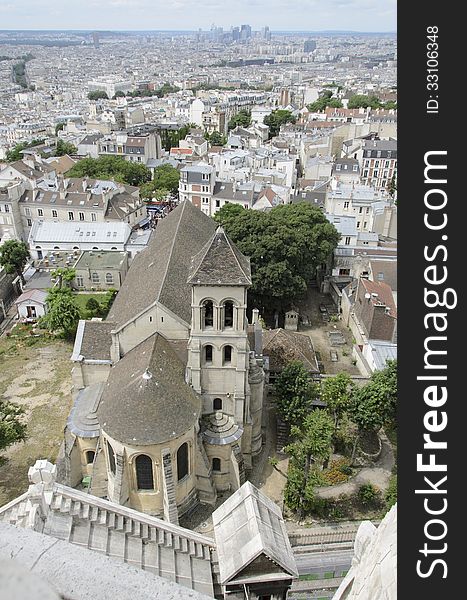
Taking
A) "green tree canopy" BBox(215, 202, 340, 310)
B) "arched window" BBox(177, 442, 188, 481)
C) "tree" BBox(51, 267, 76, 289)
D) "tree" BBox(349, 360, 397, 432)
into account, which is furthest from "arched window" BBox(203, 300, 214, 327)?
"tree" BBox(51, 267, 76, 289)

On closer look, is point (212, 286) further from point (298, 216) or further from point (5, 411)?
point (298, 216)

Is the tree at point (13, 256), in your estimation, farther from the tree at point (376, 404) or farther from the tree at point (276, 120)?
the tree at point (276, 120)

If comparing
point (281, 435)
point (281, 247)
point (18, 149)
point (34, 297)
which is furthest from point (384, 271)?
point (18, 149)

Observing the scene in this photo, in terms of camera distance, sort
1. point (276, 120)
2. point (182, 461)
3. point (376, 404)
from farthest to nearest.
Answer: point (276, 120) → point (376, 404) → point (182, 461)

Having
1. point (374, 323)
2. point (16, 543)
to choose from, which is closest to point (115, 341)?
point (374, 323)

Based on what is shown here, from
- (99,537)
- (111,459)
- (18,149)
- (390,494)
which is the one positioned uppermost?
(18,149)

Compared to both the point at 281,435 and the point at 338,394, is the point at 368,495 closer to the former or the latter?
the point at 338,394
